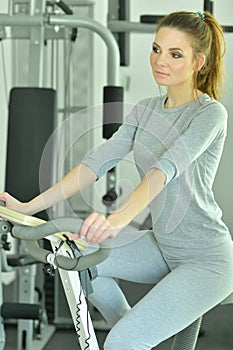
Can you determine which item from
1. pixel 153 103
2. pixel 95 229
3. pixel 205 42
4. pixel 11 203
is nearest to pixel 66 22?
pixel 153 103

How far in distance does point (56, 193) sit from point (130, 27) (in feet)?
6.05

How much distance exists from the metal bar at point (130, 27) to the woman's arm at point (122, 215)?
1936 mm

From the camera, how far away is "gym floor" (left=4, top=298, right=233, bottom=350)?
11.4 feet

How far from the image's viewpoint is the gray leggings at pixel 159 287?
1.83 meters

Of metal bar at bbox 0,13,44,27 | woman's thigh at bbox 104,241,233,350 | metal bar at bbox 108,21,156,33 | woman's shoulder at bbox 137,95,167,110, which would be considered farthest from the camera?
metal bar at bbox 108,21,156,33

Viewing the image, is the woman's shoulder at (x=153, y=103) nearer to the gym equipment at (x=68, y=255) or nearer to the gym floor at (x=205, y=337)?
the gym equipment at (x=68, y=255)

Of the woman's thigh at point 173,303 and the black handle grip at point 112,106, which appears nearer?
the woman's thigh at point 173,303

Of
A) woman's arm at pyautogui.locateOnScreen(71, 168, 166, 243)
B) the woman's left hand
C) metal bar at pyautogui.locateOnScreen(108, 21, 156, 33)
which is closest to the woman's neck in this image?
woman's arm at pyautogui.locateOnScreen(71, 168, 166, 243)

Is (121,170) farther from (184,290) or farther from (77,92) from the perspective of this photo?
(184,290)

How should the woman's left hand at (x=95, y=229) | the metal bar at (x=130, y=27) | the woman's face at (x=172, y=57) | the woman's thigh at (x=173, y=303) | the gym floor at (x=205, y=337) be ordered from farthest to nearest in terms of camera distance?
the metal bar at (x=130, y=27)
the gym floor at (x=205, y=337)
the woman's face at (x=172, y=57)
the woman's thigh at (x=173, y=303)
the woman's left hand at (x=95, y=229)

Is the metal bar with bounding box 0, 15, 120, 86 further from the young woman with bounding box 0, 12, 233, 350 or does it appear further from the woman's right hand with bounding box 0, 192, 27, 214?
the woman's right hand with bounding box 0, 192, 27, 214

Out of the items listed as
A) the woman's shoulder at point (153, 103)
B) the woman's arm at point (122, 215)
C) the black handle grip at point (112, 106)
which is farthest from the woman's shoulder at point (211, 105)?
the black handle grip at point (112, 106)

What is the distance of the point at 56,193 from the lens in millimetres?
1984

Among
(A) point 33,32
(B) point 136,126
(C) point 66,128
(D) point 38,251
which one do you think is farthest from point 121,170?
(D) point 38,251
